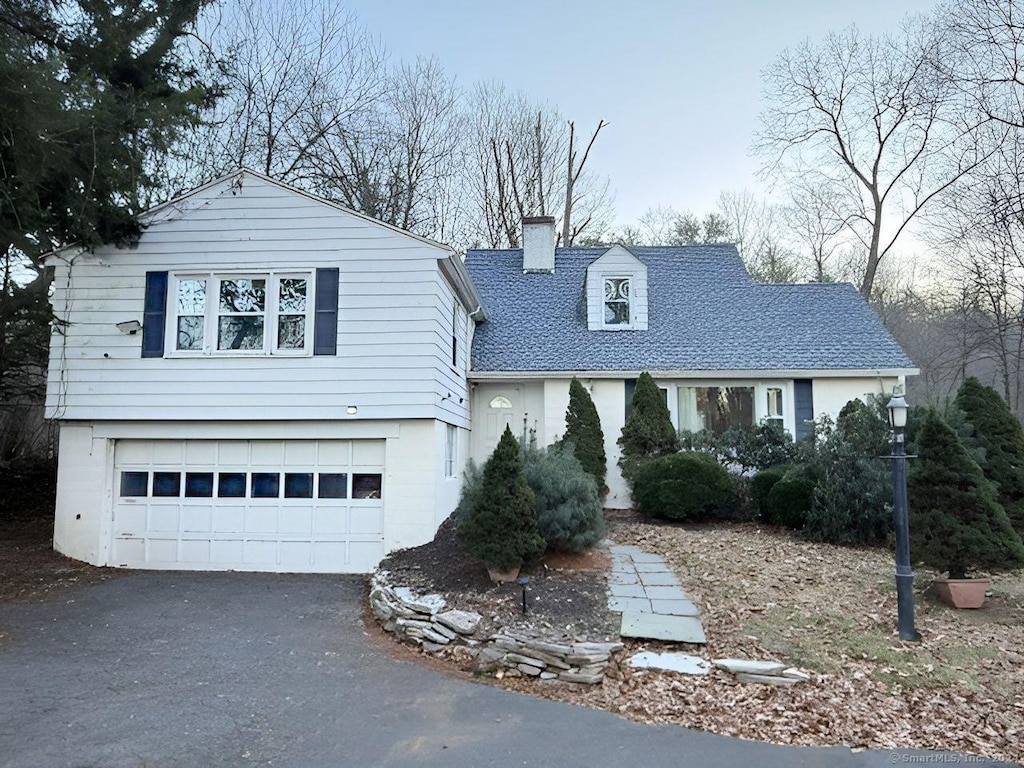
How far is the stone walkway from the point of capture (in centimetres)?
575

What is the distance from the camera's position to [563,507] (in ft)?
25.3

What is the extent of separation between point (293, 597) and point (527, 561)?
302 cm

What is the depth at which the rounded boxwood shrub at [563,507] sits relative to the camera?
7676mm

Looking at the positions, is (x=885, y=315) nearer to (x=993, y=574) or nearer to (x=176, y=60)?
(x=993, y=574)

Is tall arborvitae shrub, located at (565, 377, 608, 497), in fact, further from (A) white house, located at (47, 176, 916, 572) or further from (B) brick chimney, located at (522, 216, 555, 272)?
(B) brick chimney, located at (522, 216, 555, 272)

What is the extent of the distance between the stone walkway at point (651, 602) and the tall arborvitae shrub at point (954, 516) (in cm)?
262

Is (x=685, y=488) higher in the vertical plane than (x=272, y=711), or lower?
higher

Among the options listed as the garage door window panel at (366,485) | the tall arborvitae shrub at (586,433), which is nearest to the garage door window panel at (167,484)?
the garage door window panel at (366,485)

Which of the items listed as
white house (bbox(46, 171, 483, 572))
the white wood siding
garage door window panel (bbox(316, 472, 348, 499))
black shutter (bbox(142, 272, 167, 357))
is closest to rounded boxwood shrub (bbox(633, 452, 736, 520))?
white house (bbox(46, 171, 483, 572))

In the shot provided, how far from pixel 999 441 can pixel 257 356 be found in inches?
450

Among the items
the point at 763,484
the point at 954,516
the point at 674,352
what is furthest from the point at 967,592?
the point at 674,352

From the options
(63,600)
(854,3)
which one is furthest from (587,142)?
(63,600)

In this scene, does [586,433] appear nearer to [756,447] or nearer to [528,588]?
[756,447]

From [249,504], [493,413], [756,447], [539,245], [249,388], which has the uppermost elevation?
[539,245]
